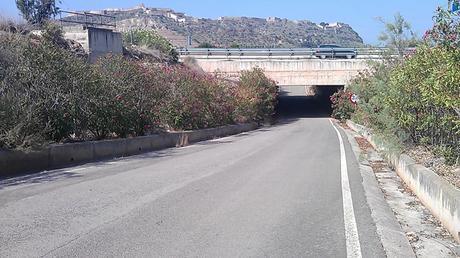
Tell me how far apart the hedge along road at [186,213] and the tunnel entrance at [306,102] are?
195 ft

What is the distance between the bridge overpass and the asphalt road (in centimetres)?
3881

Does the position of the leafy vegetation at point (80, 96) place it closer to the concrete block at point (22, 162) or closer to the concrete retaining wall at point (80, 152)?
the concrete block at point (22, 162)

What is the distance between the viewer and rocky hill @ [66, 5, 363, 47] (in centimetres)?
12494

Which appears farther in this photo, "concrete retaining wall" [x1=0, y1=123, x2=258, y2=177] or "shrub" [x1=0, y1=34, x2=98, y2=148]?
"shrub" [x1=0, y1=34, x2=98, y2=148]

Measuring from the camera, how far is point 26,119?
1402 cm

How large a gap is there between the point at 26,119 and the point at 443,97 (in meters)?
9.66

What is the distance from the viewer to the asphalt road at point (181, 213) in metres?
7.00

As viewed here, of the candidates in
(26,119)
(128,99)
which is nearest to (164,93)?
(128,99)

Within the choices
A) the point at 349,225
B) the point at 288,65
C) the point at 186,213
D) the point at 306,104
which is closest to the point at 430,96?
the point at 349,225

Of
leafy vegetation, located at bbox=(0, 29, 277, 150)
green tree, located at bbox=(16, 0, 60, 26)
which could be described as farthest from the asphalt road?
green tree, located at bbox=(16, 0, 60, 26)

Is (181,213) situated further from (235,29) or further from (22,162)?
(235,29)

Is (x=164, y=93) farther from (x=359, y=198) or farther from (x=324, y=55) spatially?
(x=324, y=55)

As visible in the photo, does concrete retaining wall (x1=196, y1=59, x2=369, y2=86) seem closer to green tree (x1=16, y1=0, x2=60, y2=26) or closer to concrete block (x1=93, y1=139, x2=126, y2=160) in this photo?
green tree (x1=16, y1=0, x2=60, y2=26)

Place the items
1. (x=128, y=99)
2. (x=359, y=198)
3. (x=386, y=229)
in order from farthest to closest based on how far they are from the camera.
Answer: (x=128, y=99) → (x=359, y=198) → (x=386, y=229)
